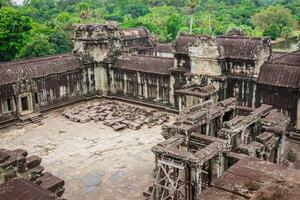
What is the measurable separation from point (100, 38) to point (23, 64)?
277 inches

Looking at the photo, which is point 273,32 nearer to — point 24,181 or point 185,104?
point 185,104

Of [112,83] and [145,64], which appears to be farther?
[112,83]

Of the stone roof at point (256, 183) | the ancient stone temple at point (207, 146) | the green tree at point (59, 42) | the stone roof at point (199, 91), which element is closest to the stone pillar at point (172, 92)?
the stone roof at point (199, 91)

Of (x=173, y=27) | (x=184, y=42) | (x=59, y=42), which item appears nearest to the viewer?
(x=184, y=42)

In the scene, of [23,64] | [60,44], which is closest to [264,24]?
[60,44]

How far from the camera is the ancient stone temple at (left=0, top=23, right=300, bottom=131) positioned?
23.7m

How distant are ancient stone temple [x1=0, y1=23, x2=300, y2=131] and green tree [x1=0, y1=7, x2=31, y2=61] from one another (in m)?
11.6

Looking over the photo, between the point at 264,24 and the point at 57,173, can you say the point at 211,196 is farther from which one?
the point at 264,24

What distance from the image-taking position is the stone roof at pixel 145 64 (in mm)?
28844

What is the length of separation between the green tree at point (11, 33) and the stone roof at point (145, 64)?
15.4m

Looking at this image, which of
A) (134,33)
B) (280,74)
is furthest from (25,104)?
(134,33)

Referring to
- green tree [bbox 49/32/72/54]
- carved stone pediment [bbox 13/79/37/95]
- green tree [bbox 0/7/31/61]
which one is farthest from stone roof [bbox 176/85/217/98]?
green tree [bbox 49/32/72/54]

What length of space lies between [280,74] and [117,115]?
12.1m

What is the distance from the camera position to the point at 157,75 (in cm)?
2886
